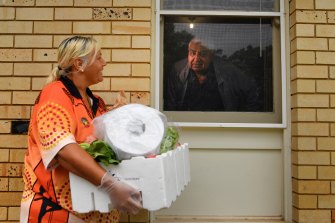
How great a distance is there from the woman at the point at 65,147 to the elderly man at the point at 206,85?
1.15 metres

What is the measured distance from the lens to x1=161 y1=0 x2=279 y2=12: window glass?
3.36m

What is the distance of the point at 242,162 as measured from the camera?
129 inches

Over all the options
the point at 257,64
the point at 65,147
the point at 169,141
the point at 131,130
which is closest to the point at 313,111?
the point at 257,64

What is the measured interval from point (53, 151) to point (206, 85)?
5.87ft

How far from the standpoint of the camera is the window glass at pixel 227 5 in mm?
3357

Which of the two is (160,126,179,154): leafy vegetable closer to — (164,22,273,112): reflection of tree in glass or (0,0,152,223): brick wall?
(0,0,152,223): brick wall

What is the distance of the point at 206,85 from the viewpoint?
3.36 meters

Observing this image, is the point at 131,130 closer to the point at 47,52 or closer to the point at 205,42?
the point at 47,52

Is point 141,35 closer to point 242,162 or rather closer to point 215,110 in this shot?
point 215,110

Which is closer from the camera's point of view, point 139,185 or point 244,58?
point 139,185

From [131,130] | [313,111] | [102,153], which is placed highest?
[313,111]

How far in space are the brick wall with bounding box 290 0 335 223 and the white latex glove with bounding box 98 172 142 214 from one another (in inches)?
67.2

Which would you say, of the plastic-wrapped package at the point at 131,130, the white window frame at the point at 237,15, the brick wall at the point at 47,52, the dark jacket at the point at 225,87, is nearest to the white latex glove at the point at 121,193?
the plastic-wrapped package at the point at 131,130

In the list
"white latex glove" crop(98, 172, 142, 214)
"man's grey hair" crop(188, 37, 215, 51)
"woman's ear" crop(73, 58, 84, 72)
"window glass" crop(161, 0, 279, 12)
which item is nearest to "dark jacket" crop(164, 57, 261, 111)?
"man's grey hair" crop(188, 37, 215, 51)
